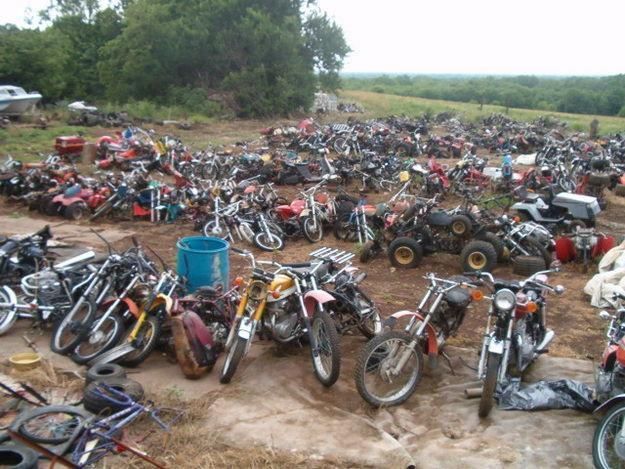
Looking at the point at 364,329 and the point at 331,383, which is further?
the point at 364,329

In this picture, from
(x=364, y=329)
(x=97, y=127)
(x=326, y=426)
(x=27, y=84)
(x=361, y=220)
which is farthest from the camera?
(x=27, y=84)

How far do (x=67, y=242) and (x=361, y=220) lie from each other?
14.6 feet

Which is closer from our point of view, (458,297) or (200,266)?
(458,297)

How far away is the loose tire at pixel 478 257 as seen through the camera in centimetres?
736

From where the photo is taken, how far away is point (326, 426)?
150 inches

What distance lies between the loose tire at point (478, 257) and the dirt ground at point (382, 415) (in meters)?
1.54

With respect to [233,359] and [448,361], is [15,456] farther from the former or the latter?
[448,361]

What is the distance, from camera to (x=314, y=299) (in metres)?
4.51

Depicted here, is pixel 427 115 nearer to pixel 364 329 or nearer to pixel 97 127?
pixel 97 127

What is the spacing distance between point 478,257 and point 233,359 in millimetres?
4231

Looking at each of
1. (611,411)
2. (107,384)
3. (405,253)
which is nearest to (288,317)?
(107,384)

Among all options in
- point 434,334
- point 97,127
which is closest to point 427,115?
point 97,127

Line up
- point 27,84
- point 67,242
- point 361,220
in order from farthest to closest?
1. point 27,84
2. point 361,220
3. point 67,242

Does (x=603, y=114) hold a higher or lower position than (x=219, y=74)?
lower
